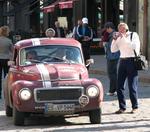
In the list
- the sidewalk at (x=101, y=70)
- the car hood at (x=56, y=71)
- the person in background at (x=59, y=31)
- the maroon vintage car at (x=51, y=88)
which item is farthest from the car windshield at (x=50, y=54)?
the person in background at (x=59, y=31)

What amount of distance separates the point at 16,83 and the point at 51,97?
71cm

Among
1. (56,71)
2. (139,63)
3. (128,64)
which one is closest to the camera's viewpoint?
(56,71)

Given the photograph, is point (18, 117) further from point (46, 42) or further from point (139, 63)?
point (139, 63)

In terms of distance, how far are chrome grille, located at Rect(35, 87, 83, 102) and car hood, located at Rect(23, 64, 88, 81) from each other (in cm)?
31

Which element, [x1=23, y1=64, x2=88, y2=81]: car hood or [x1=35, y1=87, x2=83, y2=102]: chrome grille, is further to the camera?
[x1=23, y1=64, x2=88, y2=81]: car hood

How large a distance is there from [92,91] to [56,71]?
84cm

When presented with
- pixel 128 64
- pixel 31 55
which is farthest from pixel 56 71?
pixel 128 64

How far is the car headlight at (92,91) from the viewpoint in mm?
11352

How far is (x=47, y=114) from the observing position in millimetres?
11336

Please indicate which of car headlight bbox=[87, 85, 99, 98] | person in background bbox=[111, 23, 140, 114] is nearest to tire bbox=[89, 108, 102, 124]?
car headlight bbox=[87, 85, 99, 98]

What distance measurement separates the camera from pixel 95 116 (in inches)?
458

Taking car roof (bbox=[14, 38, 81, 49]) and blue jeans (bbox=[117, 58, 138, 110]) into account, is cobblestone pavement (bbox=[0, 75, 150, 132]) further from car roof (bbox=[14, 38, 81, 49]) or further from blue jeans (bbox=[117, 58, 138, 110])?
car roof (bbox=[14, 38, 81, 49])

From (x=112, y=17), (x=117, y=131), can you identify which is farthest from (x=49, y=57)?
(x=112, y=17)

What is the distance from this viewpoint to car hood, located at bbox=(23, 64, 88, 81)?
11586 millimetres
